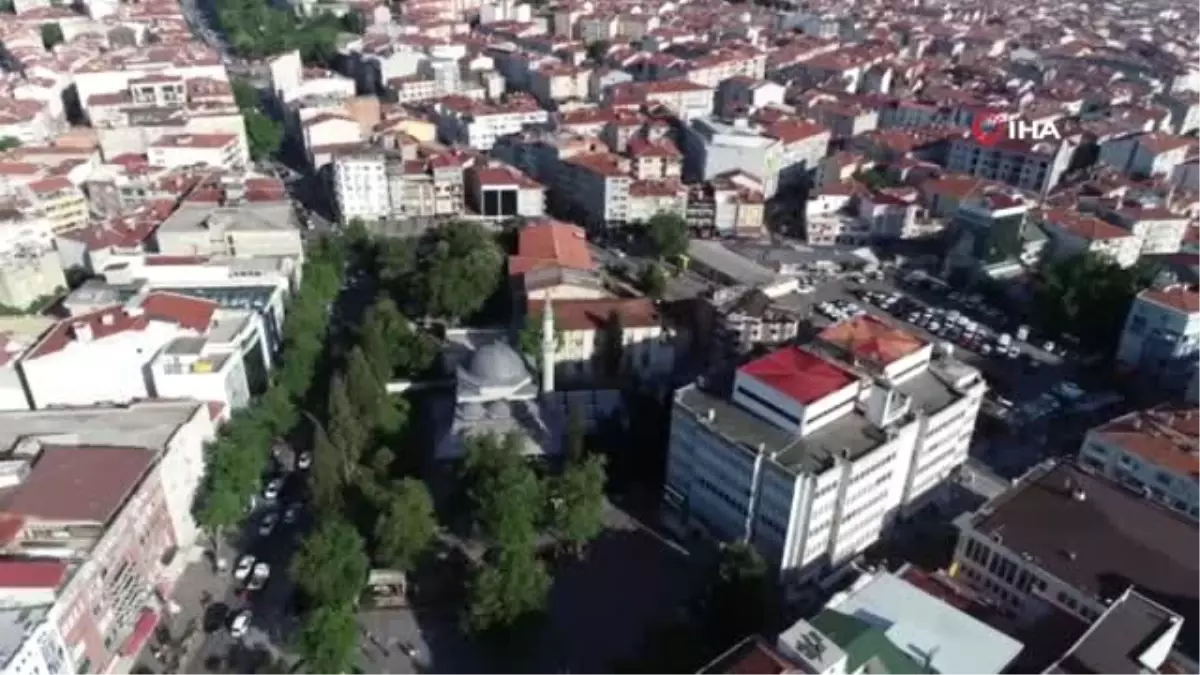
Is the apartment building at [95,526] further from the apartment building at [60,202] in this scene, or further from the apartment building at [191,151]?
the apartment building at [191,151]

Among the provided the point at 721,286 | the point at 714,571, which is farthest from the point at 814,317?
the point at 714,571

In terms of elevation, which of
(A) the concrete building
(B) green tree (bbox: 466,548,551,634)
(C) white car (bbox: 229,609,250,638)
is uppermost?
(A) the concrete building

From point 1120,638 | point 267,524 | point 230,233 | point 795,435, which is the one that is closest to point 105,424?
point 267,524

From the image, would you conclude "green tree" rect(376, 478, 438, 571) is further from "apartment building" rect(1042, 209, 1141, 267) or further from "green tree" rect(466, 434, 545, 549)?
"apartment building" rect(1042, 209, 1141, 267)

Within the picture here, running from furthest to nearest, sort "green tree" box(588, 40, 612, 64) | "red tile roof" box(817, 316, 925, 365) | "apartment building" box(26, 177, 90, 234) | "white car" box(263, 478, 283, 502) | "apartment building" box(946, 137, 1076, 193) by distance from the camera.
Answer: "green tree" box(588, 40, 612, 64)
"apartment building" box(946, 137, 1076, 193)
"apartment building" box(26, 177, 90, 234)
"white car" box(263, 478, 283, 502)
"red tile roof" box(817, 316, 925, 365)

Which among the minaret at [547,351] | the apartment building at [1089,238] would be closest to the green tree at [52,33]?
the minaret at [547,351]

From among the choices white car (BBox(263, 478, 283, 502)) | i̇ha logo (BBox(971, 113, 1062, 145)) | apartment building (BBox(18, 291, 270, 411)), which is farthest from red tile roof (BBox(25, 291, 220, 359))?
i̇ha logo (BBox(971, 113, 1062, 145))

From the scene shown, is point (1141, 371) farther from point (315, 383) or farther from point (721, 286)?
point (315, 383)
